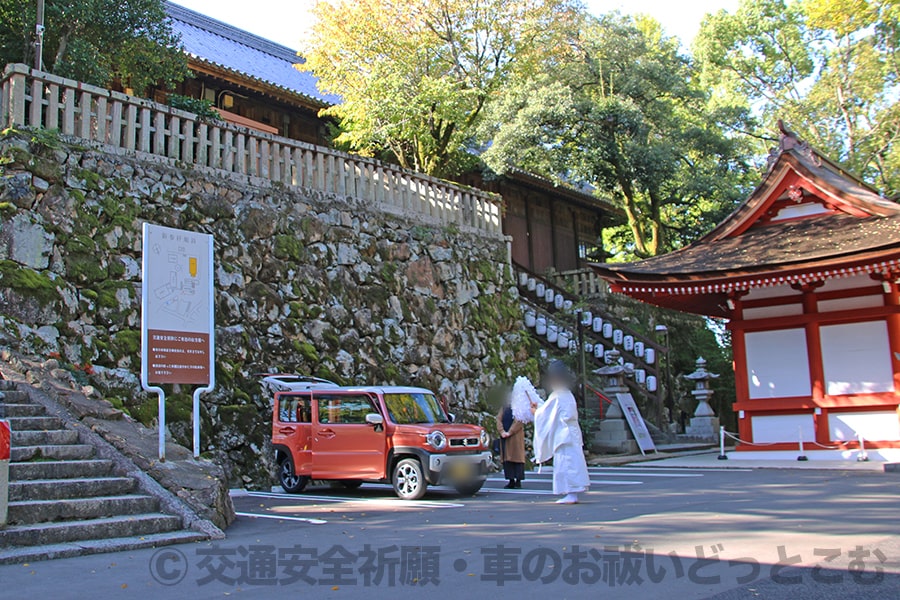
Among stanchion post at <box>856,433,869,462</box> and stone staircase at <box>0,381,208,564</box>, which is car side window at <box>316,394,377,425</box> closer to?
stone staircase at <box>0,381,208,564</box>

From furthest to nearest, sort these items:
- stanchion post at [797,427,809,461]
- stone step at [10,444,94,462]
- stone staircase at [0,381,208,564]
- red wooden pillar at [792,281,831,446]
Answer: red wooden pillar at [792,281,831,446]
stanchion post at [797,427,809,461]
stone step at [10,444,94,462]
stone staircase at [0,381,208,564]

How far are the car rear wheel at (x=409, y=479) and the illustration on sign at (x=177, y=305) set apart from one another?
3035 mm

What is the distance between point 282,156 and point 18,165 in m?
5.40

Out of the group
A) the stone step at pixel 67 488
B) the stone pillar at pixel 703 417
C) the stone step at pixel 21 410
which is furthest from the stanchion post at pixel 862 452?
the stone step at pixel 21 410

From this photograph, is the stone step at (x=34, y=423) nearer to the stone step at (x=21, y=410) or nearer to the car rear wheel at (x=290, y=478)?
the stone step at (x=21, y=410)

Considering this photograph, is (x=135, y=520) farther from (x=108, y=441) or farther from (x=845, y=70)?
(x=845, y=70)

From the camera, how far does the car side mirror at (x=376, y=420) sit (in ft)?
37.8

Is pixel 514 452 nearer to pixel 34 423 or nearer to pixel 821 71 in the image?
pixel 34 423

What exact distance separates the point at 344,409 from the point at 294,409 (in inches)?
39.2

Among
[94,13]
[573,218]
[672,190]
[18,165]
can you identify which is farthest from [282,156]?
[573,218]

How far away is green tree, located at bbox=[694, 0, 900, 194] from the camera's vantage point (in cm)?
2638

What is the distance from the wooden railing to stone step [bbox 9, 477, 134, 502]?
6.61 metres

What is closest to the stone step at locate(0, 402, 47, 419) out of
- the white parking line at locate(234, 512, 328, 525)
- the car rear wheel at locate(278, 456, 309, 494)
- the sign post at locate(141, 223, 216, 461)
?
the sign post at locate(141, 223, 216, 461)

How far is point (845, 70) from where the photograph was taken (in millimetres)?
27094
